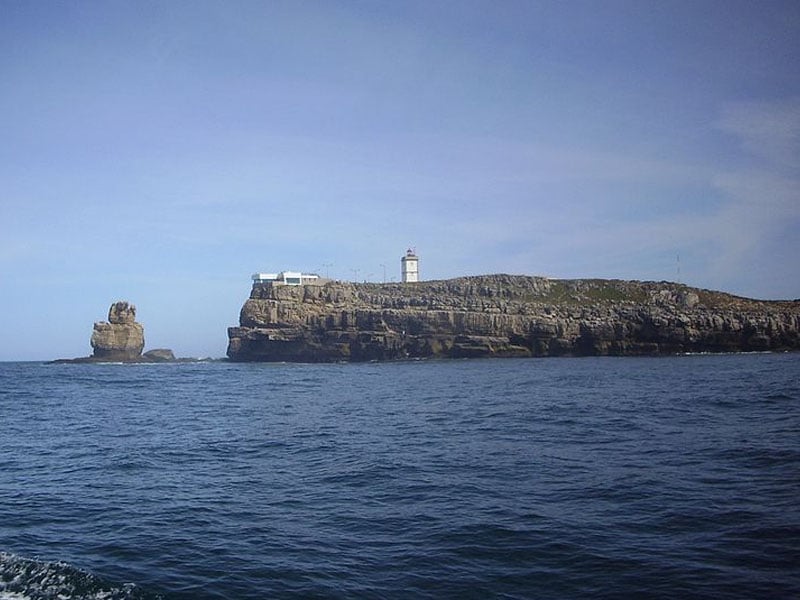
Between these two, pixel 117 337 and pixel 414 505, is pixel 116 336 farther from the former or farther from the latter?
pixel 414 505

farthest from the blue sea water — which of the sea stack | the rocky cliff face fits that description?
the sea stack

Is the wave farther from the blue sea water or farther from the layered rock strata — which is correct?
the layered rock strata

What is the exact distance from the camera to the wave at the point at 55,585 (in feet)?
40.3

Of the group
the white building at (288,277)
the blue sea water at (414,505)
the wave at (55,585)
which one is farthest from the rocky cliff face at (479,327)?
the wave at (55,585)

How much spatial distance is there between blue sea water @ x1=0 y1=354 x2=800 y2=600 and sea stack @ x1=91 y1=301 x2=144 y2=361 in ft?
394

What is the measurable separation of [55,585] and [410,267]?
167 meters

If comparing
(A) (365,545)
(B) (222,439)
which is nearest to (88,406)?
(B) (222,439)

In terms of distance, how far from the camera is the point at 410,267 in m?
179

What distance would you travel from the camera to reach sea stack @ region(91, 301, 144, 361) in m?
149

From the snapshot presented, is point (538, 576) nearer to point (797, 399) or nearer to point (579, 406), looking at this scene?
point (579, 406)

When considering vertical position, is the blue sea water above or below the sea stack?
below

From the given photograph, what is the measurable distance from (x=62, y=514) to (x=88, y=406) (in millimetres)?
31905

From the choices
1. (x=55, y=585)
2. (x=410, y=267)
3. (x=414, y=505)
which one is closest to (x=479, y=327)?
(x=410, y=267)

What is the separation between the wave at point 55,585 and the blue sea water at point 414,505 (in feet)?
0.15
